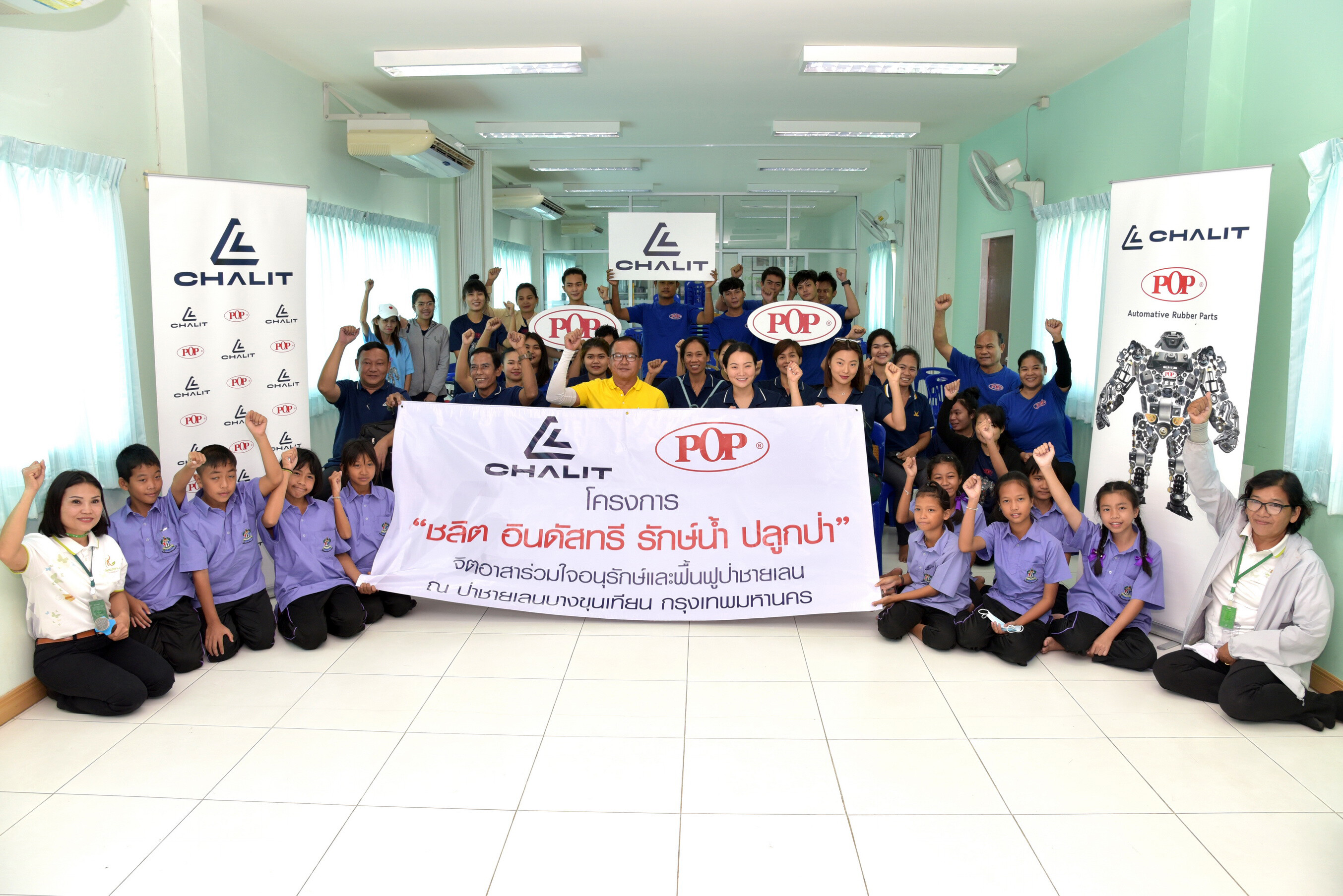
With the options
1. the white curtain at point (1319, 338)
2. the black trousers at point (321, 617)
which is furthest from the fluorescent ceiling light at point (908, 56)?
the black trousers at point (321, 617)

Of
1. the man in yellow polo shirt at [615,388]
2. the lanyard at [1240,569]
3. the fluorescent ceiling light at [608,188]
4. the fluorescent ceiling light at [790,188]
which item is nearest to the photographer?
the lanyard at [1240,569]

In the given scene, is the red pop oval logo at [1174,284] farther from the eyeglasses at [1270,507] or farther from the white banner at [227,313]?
the white banner at [227,313]

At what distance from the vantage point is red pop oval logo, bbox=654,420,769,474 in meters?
4.21

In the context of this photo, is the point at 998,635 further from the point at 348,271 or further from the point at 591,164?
the point at 591,164

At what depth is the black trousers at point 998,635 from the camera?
12.3 feet

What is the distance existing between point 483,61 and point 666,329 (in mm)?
2203

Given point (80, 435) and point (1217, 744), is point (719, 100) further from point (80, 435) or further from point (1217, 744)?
point (1217, 744)

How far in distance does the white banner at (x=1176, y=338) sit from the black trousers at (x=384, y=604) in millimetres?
3392

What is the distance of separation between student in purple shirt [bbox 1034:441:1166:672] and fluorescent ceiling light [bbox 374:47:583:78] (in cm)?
386

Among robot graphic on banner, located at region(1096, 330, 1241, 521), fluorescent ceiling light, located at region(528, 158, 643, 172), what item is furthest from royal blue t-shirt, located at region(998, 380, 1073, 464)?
fluorescent ceiling light, located at region(528, 158, 643, 172)

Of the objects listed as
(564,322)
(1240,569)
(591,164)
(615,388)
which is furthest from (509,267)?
(1240,569)

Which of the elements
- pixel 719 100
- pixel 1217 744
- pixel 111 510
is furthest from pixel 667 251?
pixel 1217 744

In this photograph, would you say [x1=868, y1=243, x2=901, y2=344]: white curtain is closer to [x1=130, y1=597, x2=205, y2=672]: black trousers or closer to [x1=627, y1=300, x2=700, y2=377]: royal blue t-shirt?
[x1=627, y1=300, x2=700, y2=377]: royal blue t-shirt

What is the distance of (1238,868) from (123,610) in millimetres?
3768
